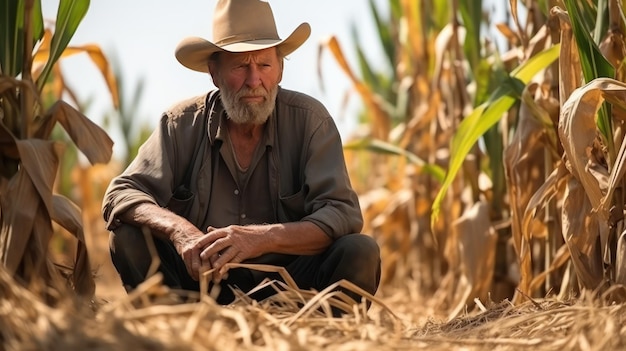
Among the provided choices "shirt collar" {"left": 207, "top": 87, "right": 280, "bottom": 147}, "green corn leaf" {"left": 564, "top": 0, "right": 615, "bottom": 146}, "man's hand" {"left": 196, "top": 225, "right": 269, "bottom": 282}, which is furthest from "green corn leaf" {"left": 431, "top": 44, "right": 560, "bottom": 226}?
"man's hand" {"left": 196, "top": 225, "right": 269, "bottom": 282}

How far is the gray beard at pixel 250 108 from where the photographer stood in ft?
10.9

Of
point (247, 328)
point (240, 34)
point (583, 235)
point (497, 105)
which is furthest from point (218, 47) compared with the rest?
point (247, 328)

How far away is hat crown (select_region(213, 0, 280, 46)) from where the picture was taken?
3.40 metres

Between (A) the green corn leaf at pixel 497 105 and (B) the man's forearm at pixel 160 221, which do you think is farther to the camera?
(A) the green corn leaf at pixel 497 105

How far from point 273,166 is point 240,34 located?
44 centimetres

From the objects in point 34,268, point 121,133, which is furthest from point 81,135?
point 121,133

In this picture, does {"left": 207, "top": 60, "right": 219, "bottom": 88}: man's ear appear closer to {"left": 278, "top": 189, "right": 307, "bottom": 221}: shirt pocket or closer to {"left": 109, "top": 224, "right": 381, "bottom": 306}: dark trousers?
{"left": 278, "top": 189, "right": 307, "bottom": 221}: shirt pocket

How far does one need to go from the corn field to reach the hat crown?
0.50 m

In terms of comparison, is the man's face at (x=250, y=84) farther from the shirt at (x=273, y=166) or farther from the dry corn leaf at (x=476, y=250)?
the dry corn leaf at (x=476, y=250)

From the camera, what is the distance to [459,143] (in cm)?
382

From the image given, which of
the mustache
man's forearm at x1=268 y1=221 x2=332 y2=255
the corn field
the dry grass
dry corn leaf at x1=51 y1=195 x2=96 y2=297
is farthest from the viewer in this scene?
the mustache

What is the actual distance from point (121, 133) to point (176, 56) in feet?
16.5

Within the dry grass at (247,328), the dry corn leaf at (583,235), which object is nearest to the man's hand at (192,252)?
the dry grass at (247,328)

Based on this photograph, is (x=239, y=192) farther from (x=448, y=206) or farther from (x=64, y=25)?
(x=448, y=206)
